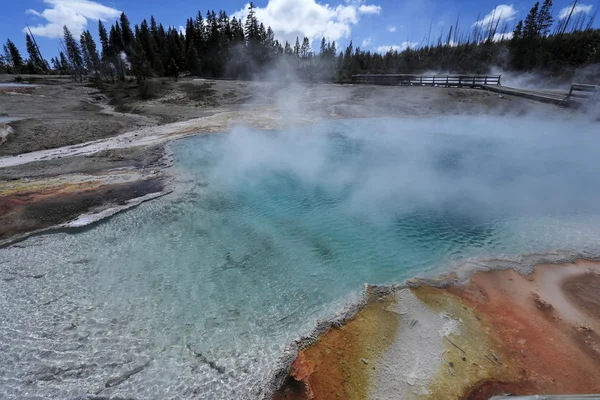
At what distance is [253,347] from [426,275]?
128 inches

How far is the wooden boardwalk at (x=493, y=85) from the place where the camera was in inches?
596

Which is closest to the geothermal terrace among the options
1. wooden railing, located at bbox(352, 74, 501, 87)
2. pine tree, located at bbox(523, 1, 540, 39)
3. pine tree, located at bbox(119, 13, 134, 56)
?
wooden railing, located at bbox(352, 74, 501, 87)

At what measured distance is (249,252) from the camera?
607cm

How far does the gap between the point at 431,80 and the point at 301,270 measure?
2535 cm

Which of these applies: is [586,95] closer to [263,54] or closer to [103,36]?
[263,54]

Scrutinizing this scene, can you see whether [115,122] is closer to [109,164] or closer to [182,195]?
[109,164]

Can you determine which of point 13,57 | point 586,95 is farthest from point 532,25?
point 13,57

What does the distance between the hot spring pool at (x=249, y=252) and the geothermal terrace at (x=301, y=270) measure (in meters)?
0.04

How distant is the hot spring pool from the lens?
3.83m

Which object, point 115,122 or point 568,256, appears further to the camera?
point 115,122

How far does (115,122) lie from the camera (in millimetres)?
16531

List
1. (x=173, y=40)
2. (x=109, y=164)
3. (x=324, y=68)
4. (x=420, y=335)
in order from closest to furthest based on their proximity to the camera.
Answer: (x=420, y=335) < (x=109, y=164) < (x=324, y=68) < (x=173, y=40)

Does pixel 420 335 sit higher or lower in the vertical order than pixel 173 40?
lower

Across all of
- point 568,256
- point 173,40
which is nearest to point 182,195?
point 568,256
